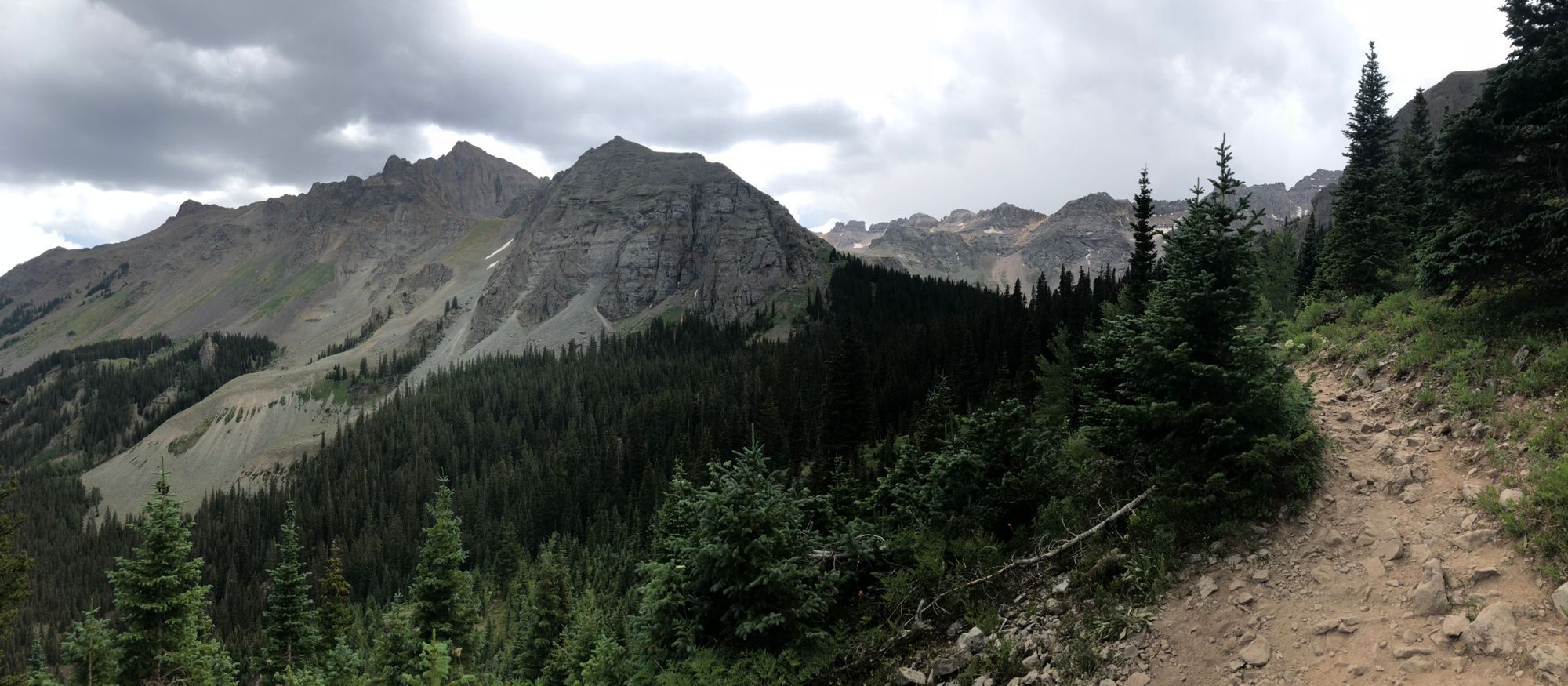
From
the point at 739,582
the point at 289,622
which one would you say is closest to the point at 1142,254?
the point at 739,582

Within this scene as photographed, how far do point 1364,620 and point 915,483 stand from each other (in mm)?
9089

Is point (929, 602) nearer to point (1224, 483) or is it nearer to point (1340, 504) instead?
point (1224, 483)

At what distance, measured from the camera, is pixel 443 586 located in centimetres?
2458

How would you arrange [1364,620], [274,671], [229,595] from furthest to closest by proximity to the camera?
[229,595]
[274,671]
[1364,620]

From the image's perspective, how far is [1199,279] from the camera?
1192cm

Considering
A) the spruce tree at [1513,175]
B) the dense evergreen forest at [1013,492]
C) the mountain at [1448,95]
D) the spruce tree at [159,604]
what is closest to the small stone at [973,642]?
the dense evergreen forest at [1013,492]

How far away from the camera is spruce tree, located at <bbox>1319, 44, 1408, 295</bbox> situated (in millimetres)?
27453

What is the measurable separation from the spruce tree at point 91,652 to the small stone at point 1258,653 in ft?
77.7

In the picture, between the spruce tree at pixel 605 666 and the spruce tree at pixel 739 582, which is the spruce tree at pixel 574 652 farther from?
the spruce tree at pixel 739 582

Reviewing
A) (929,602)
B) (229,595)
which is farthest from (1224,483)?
(229,595)

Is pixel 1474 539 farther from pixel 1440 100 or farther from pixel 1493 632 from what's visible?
pixel 1440 100

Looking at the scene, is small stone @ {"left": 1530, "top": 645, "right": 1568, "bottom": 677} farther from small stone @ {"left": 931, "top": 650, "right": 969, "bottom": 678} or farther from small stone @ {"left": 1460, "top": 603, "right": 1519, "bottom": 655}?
small stone @ {"left": 931, "top": 650, "right": 969, "bottom": 678}

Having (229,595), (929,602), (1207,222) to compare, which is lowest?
(229,595)

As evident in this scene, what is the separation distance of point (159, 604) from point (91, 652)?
10.5ft
